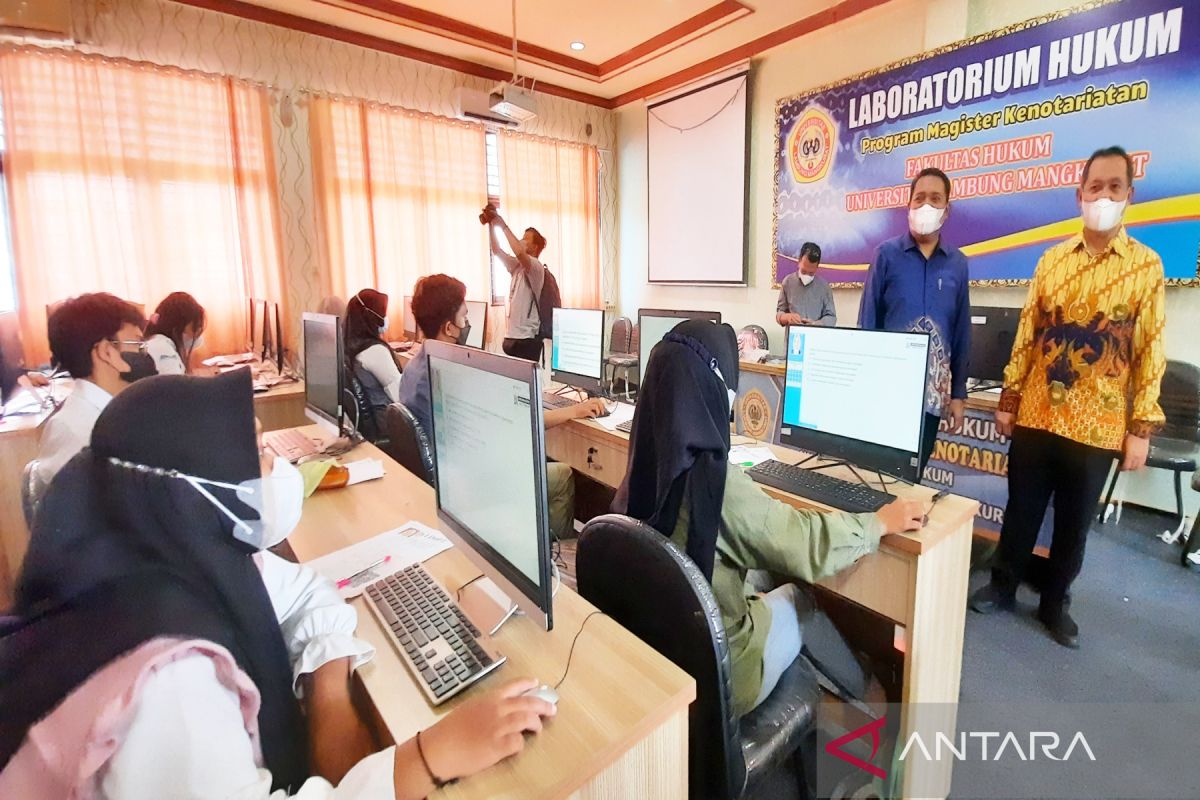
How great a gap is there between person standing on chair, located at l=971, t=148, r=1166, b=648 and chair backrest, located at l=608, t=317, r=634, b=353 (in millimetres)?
3137

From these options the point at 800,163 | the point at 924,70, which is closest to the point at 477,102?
the point at 800,163

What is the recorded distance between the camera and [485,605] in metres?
1.04

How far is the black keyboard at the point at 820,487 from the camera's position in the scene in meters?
1.37

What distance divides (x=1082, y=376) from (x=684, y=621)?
1783mm

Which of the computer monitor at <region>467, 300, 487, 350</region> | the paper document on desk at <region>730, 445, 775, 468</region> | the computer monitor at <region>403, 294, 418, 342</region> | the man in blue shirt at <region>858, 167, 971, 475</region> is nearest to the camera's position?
the paper document on desk at <region>730, 445, 775, 468</region>

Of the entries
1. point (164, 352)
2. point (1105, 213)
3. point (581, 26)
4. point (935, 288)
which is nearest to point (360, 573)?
point (164, 352)

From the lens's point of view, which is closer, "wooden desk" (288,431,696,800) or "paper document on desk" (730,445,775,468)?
"wooden desk" (288,431,696,800)

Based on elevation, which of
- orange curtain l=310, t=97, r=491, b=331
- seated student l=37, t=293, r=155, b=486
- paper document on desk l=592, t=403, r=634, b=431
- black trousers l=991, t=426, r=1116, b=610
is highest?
orange curtain l=310, t=97, r=491, b=331

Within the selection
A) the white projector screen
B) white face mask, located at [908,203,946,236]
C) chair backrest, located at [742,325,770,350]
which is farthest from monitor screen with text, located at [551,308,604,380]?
the white projector screen

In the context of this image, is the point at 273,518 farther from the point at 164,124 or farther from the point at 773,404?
the point at 164,124

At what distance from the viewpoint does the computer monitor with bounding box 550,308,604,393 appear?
267cm

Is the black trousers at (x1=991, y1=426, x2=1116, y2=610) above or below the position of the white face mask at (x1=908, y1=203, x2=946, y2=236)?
below

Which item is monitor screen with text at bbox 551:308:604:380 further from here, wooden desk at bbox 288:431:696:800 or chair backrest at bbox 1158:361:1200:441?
chair backrest at bbox 1158:361:1200:441

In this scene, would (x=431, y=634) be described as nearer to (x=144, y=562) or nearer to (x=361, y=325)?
(x=144, y=562)
